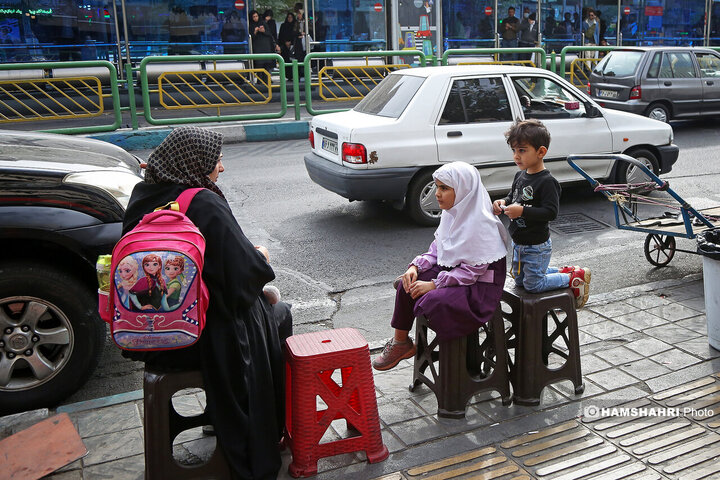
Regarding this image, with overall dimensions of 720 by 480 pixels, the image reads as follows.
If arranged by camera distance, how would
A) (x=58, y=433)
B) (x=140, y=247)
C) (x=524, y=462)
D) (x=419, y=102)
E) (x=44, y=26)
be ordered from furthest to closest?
(x=44, y=26) → (x=419, y=102) → (x=58, y=433) → (x=524, y=462) → (x=140, y=247)

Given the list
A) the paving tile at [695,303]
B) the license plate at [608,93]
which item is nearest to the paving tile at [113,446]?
the paving tile at [695,303]

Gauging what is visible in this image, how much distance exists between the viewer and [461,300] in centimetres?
373

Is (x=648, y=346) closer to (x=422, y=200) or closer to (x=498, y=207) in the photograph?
(x=498, y=207)

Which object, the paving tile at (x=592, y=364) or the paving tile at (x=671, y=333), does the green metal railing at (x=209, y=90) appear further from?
the paving tile at (x=592, y=364)

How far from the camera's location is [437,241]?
159 inches

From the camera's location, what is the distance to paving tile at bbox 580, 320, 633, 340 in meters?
4.95

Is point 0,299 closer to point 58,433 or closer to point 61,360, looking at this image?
point 61,360

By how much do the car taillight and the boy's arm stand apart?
365cm

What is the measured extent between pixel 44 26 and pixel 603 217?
12107 millimetres

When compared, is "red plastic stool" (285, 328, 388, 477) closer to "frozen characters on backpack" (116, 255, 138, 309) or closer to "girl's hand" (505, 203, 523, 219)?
"frozen characters on backpack" (116, 255, 138, 309)

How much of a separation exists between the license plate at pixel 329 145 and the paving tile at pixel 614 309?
137 inches

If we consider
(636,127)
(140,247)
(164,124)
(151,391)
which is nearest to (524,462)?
(151,391)

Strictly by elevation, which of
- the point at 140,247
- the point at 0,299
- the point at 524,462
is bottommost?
the point at 524,462

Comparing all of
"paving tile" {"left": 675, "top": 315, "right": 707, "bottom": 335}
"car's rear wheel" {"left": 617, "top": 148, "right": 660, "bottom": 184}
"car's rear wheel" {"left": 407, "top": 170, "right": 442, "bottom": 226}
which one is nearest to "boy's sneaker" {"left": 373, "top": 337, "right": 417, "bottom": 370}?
"paving tile" {"left": 675, "top": 315, "right": 707, "bottom": 335}
